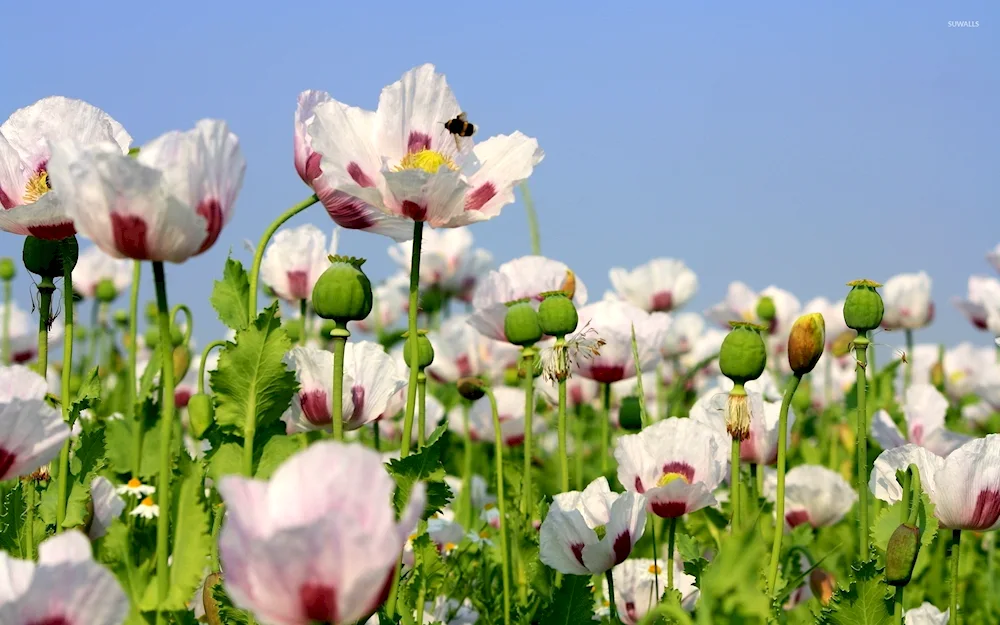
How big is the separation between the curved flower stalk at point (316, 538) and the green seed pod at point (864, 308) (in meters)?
1.09

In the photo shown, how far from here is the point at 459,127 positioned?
72.9 inches

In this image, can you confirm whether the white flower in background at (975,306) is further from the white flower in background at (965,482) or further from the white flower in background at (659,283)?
the white flower in background at (965,482)

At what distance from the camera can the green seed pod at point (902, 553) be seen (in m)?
1.68

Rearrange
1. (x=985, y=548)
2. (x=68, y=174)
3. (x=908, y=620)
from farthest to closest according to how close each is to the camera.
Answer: (x=985, y=548) → (x=908, y=620) → (x=68, y=174)

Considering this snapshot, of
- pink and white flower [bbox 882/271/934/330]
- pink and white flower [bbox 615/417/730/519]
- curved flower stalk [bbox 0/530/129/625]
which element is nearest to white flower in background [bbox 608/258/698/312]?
pink and white flower [bbox 882/271/934/330]

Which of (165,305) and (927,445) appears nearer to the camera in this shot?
(165,305)

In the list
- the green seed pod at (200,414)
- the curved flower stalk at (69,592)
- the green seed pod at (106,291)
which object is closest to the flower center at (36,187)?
the green seed pod at (200,414)

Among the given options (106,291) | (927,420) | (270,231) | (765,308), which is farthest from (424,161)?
(106,291)

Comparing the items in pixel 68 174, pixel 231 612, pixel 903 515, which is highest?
pixel 68 174

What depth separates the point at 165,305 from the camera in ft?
4.21

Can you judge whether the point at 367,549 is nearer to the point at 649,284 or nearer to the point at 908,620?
Answer: the point at 908,620

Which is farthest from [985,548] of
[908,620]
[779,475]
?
[779,475]

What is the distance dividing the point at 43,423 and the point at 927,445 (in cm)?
237

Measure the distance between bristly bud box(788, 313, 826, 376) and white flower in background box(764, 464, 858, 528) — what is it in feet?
4.13
